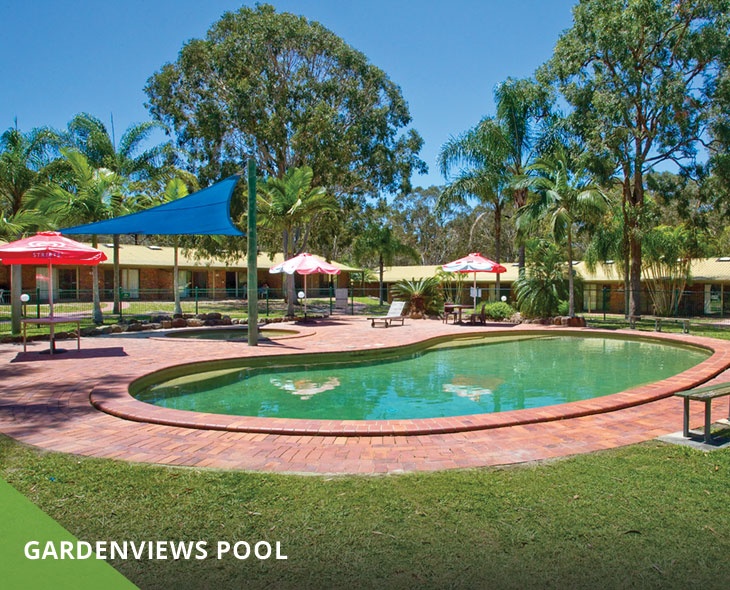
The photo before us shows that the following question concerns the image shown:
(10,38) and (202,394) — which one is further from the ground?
(10,38)

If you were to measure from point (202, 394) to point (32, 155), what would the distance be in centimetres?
2227

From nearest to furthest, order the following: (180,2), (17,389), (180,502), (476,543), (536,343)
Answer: (476,543)
(180,502)
(17,389)
(180,2)
(536,343)

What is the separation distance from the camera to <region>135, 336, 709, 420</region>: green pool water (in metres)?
7.25

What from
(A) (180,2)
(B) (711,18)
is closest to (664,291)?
(B) (711,18)

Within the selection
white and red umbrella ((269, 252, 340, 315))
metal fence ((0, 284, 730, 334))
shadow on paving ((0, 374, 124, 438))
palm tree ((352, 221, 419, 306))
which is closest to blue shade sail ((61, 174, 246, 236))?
white and red umbrella ((269, 252, 340, 315))

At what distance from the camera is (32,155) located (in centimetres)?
2402

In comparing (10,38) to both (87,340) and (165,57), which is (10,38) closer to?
(87,340)

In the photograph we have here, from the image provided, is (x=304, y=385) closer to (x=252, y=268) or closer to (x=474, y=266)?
(x=252, y=268)

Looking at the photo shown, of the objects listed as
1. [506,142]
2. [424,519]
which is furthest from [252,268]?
[506,142]

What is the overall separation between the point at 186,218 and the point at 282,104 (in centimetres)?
1467

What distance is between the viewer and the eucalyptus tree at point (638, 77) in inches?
731

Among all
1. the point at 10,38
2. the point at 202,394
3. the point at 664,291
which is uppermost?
the point at 10,38

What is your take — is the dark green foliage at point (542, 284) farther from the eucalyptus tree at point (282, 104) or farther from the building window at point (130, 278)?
the building window at point (130, 278)

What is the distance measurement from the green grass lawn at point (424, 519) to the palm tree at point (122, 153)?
64.3ft
